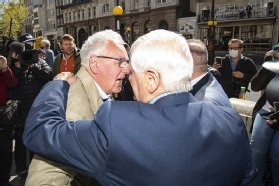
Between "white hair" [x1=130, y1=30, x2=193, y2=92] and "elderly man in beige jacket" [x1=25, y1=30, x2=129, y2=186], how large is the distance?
1.68 feet

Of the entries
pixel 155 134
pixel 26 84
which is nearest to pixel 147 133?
pixel 155 134

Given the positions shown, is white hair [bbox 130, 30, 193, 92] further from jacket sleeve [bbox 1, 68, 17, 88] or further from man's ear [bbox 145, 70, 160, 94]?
jacket sleeve [bbox 1, 68, 17, 88]

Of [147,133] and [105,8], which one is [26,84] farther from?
[105,8]

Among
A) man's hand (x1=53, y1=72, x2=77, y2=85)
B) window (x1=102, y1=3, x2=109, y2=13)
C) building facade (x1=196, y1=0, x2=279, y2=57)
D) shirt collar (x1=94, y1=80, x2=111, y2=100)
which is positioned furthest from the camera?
window (x1=102, y1=3, x2=109, y2=13)

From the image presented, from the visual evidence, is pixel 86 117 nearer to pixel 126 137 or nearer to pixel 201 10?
pixel 126 137

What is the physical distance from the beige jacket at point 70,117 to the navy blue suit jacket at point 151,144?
0.23m

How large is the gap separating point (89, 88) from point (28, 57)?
263 cm

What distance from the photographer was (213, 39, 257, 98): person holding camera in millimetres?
5211

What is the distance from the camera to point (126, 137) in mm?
1191

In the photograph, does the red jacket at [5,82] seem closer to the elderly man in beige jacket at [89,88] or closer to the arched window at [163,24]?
the elderly man in beige jacket at [89,88]

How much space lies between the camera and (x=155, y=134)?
1.19 metres

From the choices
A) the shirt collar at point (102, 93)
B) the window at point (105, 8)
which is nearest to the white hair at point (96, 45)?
the shirt collar at point (102, 93)

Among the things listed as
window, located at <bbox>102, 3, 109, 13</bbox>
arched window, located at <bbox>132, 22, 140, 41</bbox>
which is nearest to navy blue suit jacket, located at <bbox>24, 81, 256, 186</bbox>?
arched window, located at <bbox>132, 22, 140, 41</bbox>

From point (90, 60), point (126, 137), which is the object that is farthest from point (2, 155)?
point (126, 137)
